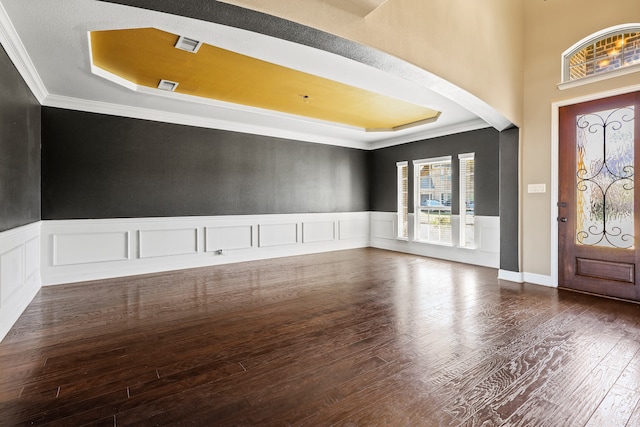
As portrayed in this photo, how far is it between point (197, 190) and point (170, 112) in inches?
54.2

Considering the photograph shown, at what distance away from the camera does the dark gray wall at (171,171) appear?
466cm

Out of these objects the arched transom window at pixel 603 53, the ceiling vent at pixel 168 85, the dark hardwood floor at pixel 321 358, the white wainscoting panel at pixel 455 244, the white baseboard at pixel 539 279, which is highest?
the arched transom window at pixel 603 53

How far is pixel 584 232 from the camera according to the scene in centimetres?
412

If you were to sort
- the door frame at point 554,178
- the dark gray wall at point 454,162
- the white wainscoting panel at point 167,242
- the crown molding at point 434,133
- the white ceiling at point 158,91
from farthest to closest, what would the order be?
the crown molding at point 434,133 < the dark gray wall at point 454,162 < the white wainscoting panel at point 167,242 < the door frame at point 554,178 < the white ceiling at point 158,91

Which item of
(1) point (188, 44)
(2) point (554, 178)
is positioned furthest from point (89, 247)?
(2) point (554, 178)

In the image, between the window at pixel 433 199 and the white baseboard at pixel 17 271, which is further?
the window at pixel 433 199

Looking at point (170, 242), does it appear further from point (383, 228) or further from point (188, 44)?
Answer: point (383, 228)

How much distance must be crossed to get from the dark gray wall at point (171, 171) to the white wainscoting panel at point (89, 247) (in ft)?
0.98

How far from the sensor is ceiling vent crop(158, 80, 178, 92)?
4.18m

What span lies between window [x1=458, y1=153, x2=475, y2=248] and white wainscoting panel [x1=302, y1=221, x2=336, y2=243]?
9.40ft

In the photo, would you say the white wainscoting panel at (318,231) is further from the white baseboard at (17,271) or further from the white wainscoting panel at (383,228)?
the white baseboard at (17,271)

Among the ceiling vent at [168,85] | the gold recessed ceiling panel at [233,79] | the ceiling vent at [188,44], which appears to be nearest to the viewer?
the ceiling vent at [188,44]

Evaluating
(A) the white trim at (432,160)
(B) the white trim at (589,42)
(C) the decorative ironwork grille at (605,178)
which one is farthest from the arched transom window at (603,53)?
(A) the white trim at (432,160)

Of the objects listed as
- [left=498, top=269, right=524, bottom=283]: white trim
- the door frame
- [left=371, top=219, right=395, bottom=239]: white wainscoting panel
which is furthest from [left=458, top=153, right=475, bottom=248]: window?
[left=371, top=219, right=395, bottom=239]: white wainscoting panel
